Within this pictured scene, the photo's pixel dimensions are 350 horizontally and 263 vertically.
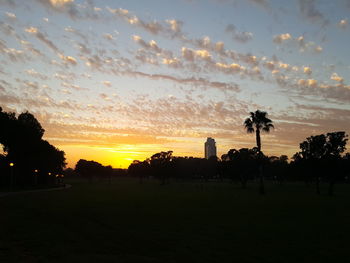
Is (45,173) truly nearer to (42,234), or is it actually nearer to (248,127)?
(248,127)

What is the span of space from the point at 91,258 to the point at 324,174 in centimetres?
6837

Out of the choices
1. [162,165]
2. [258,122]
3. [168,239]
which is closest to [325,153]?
[258,122]

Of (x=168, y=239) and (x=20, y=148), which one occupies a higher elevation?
(x=20, y=148)

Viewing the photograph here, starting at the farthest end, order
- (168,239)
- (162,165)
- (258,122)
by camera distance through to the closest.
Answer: (162,165) → (258,122) → (168,239)

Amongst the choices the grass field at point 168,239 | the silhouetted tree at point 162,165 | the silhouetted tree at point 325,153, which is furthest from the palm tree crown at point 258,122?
the silhouetted tree at point 162,165

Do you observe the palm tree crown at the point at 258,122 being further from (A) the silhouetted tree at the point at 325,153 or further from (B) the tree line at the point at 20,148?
(B) the tree line at the point at 20,148

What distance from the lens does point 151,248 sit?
1462cm

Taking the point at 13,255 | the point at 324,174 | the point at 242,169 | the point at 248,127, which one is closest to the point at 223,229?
the point at 13,255

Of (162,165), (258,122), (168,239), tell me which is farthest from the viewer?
(162,165)

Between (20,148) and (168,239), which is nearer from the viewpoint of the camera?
(168,239)

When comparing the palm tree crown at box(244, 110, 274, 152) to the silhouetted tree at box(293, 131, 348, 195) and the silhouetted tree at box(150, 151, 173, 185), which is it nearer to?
the silhouetted tree at box(293, 131, 348, 195)

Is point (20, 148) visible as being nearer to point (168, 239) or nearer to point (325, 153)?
point (325, 153)

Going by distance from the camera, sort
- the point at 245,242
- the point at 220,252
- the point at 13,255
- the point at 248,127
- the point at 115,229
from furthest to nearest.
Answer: the point at 248,127 < the point at 115,229 < the point at 245,242 < the point at 220,252 < the point at 13,255

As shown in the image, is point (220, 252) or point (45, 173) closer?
point (220, 252)
